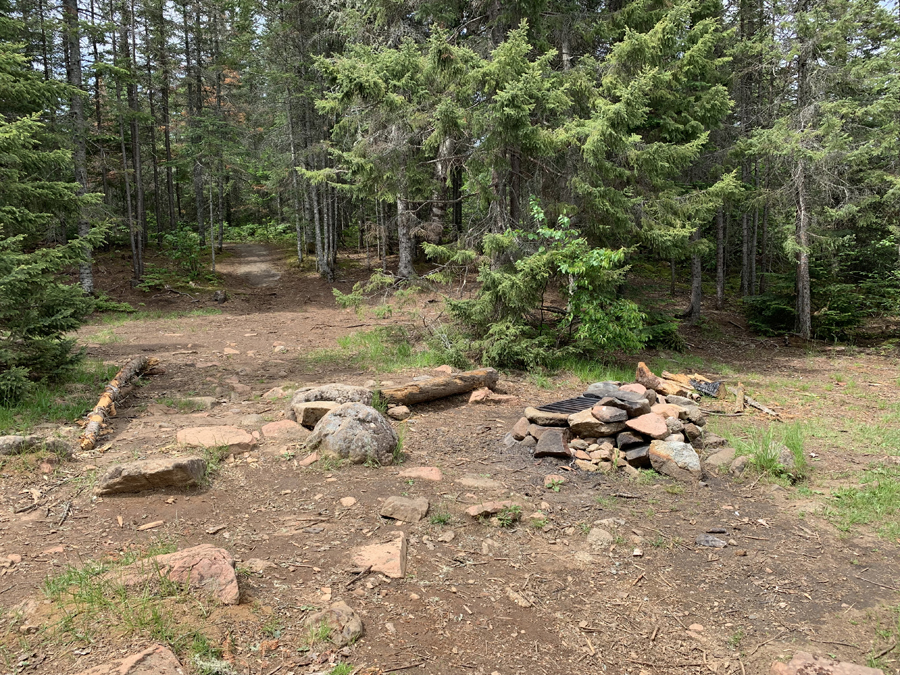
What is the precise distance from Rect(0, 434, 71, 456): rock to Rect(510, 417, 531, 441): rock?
4.88 m

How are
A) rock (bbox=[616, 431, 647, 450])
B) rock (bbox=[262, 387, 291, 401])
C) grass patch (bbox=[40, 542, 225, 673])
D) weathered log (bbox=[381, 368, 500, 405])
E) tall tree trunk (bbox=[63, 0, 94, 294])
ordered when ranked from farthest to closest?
tall tree trunk (bbox=[63, 0, 94, 294])
rock (bbox=[262, 387, 291, 401])
weathered log (bbox=[381, 368, 500, 405])
rock (bbox=[616, 431, 647, 450])
grass patch (bbox=[40, 542, 225, 673])

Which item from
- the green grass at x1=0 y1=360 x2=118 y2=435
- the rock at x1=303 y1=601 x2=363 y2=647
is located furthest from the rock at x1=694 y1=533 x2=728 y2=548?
the green grass at x1=0 y1=360 x2=118 y2=435

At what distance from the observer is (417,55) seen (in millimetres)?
9508

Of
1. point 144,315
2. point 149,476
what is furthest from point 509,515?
point 144,315

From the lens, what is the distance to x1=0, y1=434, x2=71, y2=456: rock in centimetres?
505

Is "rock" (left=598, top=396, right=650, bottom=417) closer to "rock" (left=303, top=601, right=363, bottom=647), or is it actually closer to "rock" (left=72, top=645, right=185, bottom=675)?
"rock" (left=303, top=601, right=363, bottom=647)

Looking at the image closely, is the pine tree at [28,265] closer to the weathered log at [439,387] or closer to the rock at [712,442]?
the weathered log at [439,387]

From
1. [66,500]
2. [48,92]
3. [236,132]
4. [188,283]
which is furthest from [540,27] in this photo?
[236,132]

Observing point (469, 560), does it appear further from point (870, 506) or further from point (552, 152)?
point (552, 152)

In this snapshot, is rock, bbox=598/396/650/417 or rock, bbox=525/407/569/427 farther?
rock, bbox=525/407/569/427

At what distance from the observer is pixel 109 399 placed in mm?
6855

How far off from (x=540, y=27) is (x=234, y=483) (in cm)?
1041

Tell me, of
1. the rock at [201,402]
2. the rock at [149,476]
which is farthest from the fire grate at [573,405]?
the rock at [201,402]

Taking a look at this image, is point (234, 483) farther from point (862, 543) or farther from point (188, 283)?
point (188, 283)
